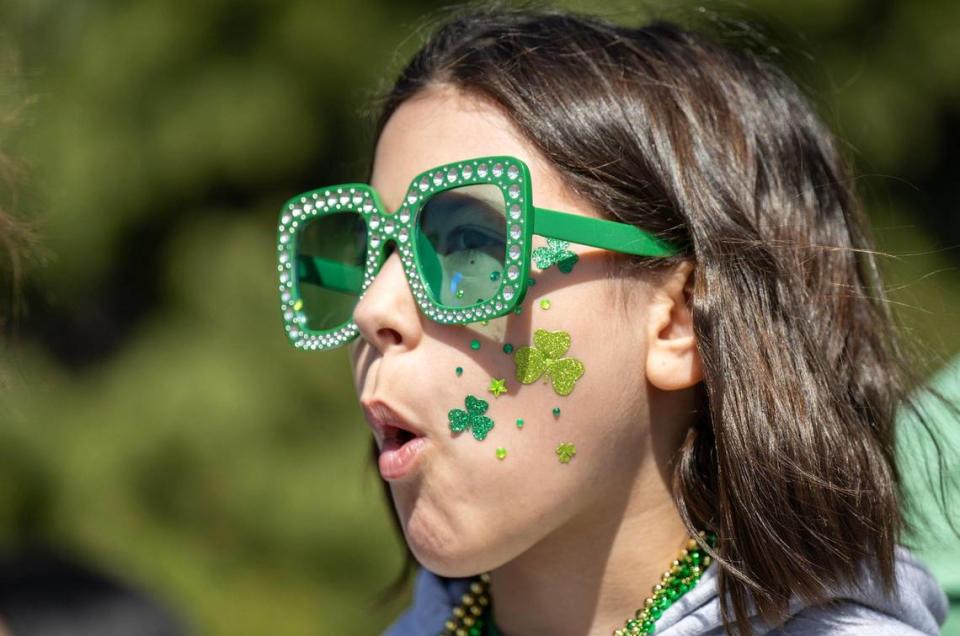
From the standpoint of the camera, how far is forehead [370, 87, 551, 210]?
1620 mm

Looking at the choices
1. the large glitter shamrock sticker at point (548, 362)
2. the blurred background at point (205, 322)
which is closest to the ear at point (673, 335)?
the large glitter shamrock sticker at point (548, 362)

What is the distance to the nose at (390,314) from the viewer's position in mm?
1591

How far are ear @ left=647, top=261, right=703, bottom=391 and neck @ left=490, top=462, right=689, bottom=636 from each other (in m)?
0.18

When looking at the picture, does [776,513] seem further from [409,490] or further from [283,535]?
[283,535]

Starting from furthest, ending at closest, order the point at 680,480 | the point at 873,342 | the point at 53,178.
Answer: the point at 53,178, the point at 873,342, the point at 680,480

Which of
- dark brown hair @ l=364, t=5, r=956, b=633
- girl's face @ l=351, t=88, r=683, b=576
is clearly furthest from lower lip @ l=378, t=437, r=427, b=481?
dark brown hair @ l=364, t=5, r=956, b=633

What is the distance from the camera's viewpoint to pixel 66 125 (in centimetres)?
330

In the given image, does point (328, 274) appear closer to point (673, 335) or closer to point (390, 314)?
point (390, 314)

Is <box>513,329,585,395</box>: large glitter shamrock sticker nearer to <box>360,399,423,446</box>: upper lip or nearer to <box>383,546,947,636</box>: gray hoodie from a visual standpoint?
<box>360,399,423,446</box>: upper lip

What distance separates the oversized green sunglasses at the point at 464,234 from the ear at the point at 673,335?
2.3 inches

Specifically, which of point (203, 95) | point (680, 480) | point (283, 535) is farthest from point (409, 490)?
point (203, 95)

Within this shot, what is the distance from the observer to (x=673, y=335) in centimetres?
167

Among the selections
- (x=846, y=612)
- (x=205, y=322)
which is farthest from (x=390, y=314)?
(x=205, y=322)

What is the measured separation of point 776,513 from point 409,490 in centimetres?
54
